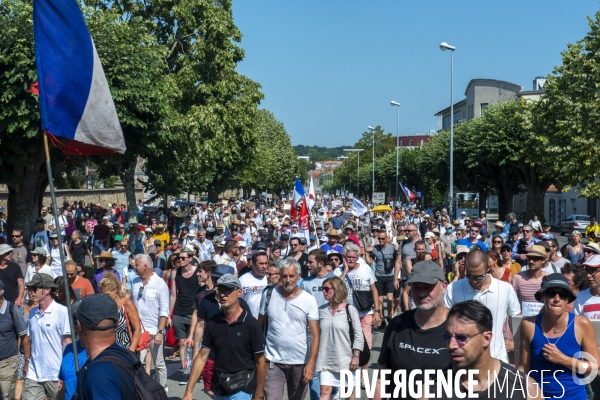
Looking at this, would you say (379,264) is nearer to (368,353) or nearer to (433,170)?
(368,353)

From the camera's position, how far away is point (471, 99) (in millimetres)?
89188

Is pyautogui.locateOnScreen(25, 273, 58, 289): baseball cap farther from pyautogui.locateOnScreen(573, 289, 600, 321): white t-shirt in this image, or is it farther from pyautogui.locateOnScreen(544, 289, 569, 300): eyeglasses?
pyautogui.locateOnScreen(573, 289, 600, 321): white t-shirt

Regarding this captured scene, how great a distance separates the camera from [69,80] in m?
5.59

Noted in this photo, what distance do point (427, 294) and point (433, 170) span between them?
2159 inches

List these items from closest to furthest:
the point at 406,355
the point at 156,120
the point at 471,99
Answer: the point at 406,355 → the point at 156,120 → the point at 471,99

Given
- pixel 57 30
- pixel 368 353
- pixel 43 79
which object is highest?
pixel 57 30

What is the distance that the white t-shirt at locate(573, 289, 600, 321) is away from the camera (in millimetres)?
6637

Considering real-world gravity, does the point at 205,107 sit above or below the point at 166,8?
below

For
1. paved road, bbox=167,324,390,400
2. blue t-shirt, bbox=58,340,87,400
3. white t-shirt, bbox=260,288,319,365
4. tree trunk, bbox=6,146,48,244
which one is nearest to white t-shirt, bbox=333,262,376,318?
paved road, bbox=167,324,390,400

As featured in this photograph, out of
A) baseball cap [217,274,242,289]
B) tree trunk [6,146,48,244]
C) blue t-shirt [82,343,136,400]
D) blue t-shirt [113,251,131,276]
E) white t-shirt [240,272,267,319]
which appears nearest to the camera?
blue t-shirt [82,343,136,400]

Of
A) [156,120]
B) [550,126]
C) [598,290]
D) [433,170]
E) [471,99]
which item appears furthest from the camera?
[471,99]

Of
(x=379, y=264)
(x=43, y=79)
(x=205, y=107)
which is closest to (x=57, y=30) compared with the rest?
(x=43, y=79)

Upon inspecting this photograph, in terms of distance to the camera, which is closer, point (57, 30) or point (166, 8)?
point (57, 30)

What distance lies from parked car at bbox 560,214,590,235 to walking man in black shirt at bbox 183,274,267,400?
1572 inches
